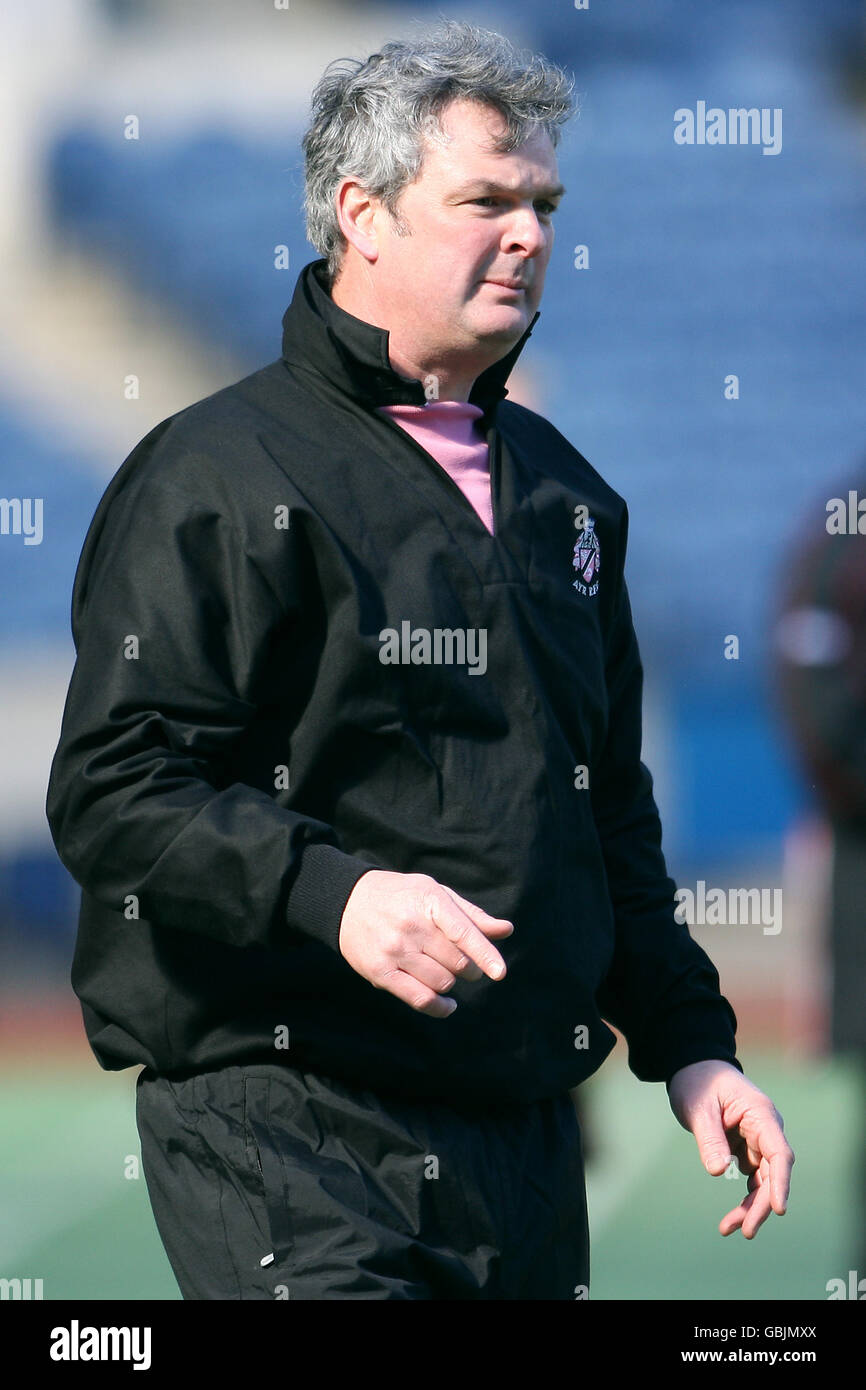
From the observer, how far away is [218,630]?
4.85ft

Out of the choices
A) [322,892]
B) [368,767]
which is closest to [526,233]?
[368,767]

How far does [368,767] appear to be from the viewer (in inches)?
59.7

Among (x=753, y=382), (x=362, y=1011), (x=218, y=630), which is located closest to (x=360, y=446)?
(x=218, y=630)

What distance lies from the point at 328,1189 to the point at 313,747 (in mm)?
339

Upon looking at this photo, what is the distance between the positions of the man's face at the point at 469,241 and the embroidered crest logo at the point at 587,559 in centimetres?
20

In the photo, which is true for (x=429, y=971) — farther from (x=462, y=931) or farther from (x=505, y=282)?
(x=505, y=282)

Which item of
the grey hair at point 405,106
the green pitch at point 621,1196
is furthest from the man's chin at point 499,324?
the green pitch at point 621,1196

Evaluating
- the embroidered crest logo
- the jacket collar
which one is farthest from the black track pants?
the jacket collar

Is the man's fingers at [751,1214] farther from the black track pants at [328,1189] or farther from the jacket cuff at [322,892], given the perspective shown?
the jacket cuff at [322,892]

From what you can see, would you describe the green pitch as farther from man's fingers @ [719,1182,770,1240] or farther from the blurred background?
man's fingers @ [719,1182,770,1240]

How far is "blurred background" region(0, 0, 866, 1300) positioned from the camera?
3488mm

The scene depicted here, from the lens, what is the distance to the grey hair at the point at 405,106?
5.26 ft

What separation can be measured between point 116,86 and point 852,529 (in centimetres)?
161
